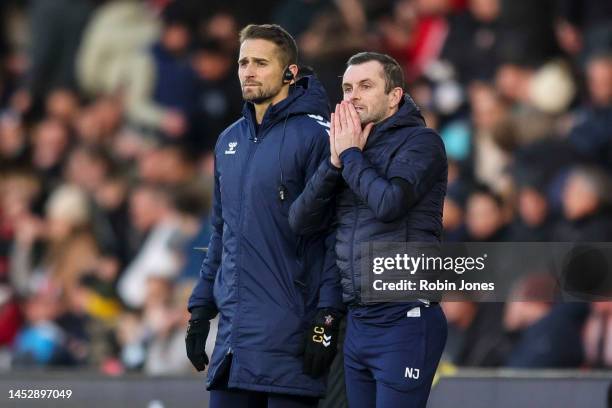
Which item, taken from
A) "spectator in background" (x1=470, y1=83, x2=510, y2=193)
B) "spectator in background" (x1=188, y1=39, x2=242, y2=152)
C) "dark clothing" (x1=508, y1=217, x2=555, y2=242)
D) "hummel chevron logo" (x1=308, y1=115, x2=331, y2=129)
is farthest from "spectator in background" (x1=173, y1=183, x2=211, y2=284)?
"hummel chevron logo" (x1=308, y1=115, x2=331, y2=129)

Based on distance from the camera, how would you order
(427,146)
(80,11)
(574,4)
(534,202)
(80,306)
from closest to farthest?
1. (427,146)
2. (534,202)
3. (574,4)
4. (80,306)
5. (80,11)

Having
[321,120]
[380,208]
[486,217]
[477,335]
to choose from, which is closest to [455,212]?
[486,217]

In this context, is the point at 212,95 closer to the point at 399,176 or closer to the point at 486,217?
the point at 486,217

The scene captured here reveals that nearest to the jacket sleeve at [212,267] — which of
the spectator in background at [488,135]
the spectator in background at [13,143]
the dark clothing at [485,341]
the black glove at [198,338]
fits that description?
the black glove at [198,338]

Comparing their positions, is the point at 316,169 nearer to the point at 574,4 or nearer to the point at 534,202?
the point at 534,202

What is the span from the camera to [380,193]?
476cm

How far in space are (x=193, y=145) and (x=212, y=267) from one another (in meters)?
5.65

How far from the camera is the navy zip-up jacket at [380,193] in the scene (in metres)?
4.80

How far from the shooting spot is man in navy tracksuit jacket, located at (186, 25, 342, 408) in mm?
5023

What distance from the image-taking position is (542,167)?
8.77 m

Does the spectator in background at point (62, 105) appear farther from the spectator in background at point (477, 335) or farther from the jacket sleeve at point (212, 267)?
the jacket sleeve at point (212, 267)

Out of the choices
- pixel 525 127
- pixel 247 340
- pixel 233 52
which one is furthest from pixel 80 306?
pixel 247 340

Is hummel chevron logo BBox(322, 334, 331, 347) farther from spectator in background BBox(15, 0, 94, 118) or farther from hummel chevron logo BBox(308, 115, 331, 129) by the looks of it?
spectator in background BBox(15, 0, 94, 118)

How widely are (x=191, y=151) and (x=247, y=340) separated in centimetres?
602
